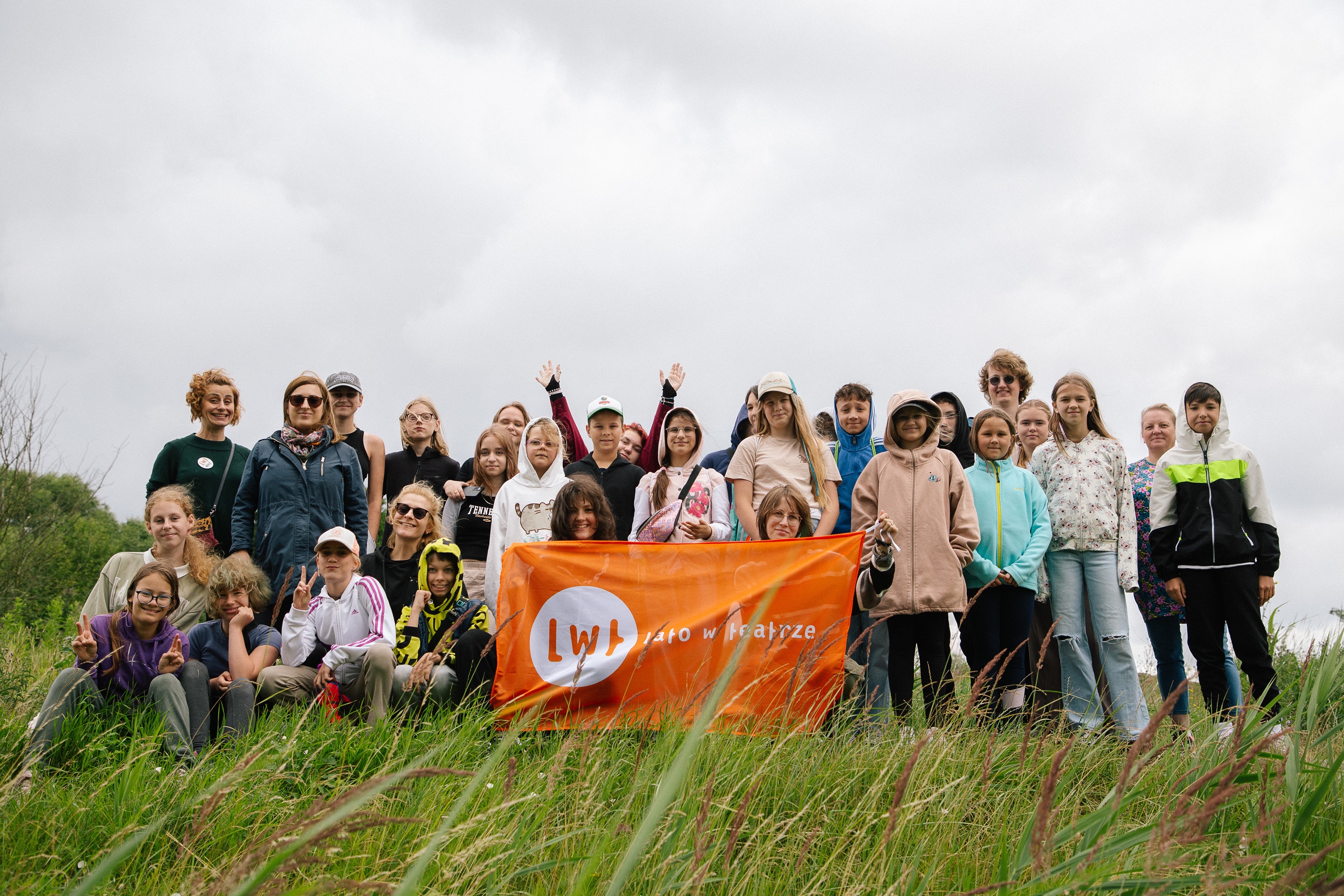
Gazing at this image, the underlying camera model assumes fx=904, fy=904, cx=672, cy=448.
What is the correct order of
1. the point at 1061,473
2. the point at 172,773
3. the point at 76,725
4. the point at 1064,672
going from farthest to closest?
the point at 1061,473 → the point at 1064,672 → the point at 76,725 → the point at 172,773

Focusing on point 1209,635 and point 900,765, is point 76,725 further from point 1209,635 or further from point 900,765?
point 1209,635

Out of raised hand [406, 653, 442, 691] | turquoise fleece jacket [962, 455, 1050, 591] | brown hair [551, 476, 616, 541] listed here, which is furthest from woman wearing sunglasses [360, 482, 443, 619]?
turquoise fleece jacket [962, 455, 1050, 591]

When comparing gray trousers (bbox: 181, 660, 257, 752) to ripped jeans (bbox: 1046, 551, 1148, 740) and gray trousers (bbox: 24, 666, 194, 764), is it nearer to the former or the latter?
gray trousers (bbox: 24, 666, 194, 764)

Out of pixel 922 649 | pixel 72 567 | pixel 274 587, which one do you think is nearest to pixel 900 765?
pixel 922 649

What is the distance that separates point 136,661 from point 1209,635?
636cm

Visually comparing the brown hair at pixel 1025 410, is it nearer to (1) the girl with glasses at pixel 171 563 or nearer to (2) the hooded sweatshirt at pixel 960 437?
Answer: (2) the hooded sweatshirt at pixel 960 437

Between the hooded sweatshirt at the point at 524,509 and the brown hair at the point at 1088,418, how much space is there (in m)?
3.48

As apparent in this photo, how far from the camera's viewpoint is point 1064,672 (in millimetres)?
5742

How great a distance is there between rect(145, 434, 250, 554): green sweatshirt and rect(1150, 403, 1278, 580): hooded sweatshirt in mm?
6388

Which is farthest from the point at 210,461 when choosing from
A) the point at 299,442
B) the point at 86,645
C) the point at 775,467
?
the point at 775,467

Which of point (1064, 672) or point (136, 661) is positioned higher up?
point (136, 661)

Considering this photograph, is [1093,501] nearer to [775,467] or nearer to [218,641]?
[775,467]

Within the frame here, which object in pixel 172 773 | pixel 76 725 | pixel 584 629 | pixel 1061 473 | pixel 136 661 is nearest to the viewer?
pixel 172 773

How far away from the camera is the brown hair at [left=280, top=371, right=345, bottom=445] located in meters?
6.39
